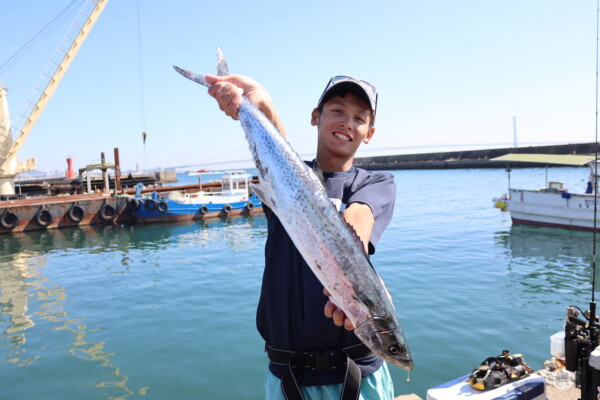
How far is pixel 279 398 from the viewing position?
2.44m

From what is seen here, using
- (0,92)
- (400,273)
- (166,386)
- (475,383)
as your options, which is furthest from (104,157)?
(475,383)

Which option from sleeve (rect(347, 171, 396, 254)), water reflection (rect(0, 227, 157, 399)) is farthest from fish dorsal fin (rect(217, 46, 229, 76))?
water reflection (rect(0, 227, 157, 399))

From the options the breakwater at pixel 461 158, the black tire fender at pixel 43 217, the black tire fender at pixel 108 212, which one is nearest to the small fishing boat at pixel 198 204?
the black tire fender at pixel 108 212

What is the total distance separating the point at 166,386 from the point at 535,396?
18.2 ft

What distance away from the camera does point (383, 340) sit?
6.93 ft

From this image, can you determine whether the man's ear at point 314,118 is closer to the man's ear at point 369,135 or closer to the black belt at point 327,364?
the man's ear at point 369,135

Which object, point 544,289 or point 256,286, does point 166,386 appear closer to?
point 256,286

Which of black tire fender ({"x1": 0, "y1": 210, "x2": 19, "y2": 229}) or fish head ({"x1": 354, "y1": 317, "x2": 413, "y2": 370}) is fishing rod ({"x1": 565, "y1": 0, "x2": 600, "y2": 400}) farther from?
black tire fender ({"x1": 0, "y1": 210, "x2": 19, "y2": 229})

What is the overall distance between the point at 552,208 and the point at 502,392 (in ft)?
68.4

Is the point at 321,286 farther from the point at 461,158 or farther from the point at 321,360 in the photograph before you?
the point at 461,158

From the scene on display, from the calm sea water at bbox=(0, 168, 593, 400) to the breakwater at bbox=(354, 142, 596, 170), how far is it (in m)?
60.3

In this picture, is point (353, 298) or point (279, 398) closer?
point (353, 298)

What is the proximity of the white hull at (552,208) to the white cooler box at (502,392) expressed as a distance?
18.6m

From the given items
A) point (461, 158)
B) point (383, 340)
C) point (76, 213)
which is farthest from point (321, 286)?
point (461, 158)
